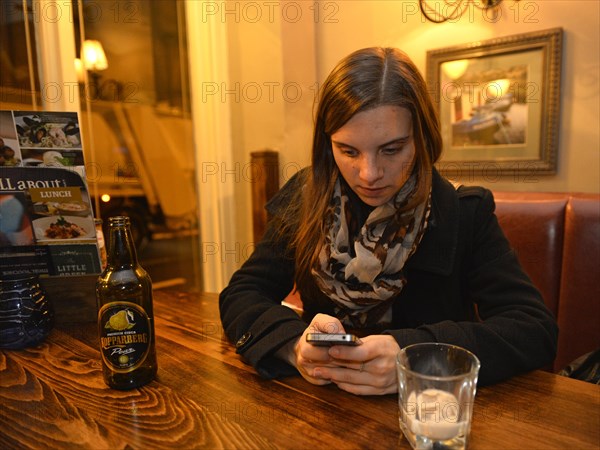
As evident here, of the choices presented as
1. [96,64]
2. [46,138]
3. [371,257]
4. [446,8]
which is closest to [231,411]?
[371,257]

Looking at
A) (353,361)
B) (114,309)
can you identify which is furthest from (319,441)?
(114,309)

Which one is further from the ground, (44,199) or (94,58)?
(94,58)

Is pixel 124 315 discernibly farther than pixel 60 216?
No

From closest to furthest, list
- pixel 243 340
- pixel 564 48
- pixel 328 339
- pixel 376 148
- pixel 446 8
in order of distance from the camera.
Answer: pixel 328 339 < pixel 243 340 < pixel 376 148 < pixel 564 48 < pixel 446 8

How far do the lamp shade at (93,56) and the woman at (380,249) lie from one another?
5.66 ft

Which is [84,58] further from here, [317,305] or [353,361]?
[353,361]

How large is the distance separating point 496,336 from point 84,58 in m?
2.44

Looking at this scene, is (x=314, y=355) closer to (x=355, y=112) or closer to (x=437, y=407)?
(x=437, y=407)

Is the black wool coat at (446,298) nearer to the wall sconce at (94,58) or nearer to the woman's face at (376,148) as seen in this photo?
the woman's face at (376,148)

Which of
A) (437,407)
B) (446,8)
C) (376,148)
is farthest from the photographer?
(446,8)

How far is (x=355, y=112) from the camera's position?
3.25ft

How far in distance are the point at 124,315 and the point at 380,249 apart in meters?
0.61

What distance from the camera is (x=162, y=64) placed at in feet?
9.41

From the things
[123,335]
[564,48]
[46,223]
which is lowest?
[123,335]
